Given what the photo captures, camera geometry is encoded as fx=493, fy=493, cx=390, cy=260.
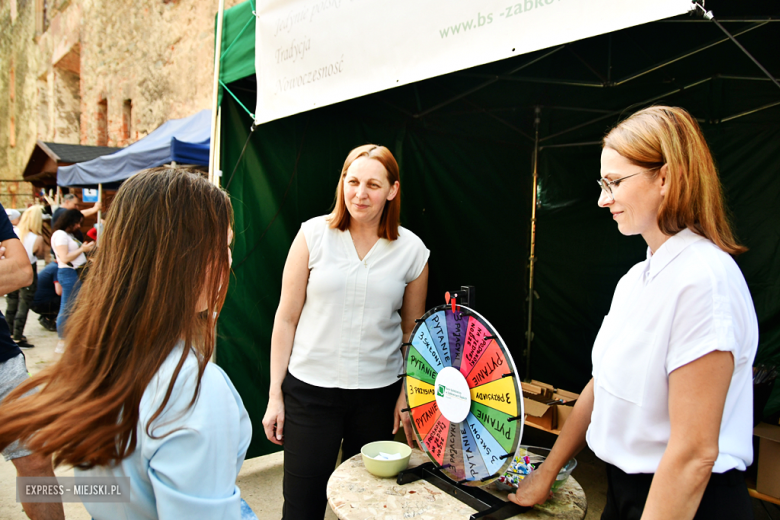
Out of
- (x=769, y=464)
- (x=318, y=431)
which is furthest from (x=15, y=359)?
(x=769, y=464)

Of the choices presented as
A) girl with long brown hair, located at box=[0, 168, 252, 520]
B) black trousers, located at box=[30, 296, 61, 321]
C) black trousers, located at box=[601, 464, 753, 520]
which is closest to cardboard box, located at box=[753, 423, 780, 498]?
black trousers, located at box=[601, 464, 753, 520]

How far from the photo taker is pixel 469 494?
1.30 metres

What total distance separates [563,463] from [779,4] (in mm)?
2485

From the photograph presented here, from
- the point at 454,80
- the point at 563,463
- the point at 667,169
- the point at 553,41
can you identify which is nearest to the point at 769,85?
Answer: the point at 454,80

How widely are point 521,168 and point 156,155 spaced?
11.9ft

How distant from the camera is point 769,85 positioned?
2744 mm

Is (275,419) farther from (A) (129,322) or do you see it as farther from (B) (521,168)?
(B) (521,168)

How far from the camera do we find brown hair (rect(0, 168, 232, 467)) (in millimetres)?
753

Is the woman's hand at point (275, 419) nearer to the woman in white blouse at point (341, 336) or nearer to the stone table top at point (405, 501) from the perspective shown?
the woman in white blouse at point (341, 336)

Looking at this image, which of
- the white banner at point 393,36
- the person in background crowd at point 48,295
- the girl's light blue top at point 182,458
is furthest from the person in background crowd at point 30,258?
the girl's light blue top at point 182,458

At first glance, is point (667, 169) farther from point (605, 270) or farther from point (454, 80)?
point (605, 270)

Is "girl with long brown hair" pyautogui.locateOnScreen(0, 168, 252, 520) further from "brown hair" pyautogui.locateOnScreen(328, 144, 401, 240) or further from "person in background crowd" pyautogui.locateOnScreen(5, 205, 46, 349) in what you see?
"person in background crowd" pyautogui.locateOnScreen(5, 205, 46, 349)

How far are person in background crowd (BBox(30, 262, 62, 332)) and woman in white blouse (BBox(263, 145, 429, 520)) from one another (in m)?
6.26

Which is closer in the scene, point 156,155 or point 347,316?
point 347,316
